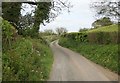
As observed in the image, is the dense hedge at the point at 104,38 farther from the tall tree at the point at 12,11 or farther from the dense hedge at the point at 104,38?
the tall tree at the point at 12,11

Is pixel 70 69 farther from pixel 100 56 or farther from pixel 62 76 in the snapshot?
pixel 100 56

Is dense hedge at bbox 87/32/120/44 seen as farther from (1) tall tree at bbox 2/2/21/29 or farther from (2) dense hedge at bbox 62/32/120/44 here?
(1) tall tree at bbox 2/2/21/29

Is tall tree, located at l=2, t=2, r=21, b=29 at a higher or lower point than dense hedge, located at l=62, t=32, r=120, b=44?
higher

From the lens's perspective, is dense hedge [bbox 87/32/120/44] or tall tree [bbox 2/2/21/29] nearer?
dense hedge [bbox 87/32/120/44]

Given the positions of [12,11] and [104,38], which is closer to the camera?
[12,11]

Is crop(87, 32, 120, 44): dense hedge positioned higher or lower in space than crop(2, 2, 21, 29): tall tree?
lower

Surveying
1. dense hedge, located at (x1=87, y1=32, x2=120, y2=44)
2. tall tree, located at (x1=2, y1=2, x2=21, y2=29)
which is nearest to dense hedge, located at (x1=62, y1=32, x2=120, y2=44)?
dense hedge, located at (x1=87, y1=32, x2=120, y2=44)

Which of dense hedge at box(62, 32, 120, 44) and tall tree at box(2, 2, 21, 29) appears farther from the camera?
tall tree at box(2, 2, 21, 29)

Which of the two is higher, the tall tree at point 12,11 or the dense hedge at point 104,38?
the tall tree at point 12,11

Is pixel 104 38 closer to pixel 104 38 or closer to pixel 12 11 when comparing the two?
pixel 104 38

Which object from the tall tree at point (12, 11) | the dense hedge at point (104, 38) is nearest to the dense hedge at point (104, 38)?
the dense hedge at point (104, 38)

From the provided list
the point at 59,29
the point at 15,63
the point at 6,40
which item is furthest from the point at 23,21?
the point at 59,29

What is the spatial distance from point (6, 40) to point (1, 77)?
539cm

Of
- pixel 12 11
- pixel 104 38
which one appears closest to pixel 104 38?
pixel 104 38
